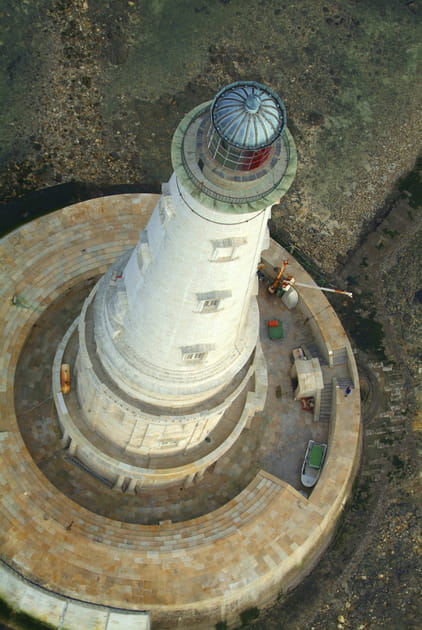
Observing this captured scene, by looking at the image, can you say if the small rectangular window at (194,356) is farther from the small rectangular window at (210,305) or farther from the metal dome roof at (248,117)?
the metal dome roof at (248,117)

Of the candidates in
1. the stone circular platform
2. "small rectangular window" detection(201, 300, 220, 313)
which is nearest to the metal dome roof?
"small rectangular window" detection(201, 300, 220, 313)

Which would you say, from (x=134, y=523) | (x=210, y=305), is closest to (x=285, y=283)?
(x=134, y=523)

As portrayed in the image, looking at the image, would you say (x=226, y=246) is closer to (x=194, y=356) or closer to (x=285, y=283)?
(x=194, y=356)

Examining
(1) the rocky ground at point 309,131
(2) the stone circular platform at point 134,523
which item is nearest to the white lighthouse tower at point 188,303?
(2) the stone circular platform at point 134,523

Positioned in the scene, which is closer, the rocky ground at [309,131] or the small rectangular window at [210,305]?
the small rectangular window at [210,305]

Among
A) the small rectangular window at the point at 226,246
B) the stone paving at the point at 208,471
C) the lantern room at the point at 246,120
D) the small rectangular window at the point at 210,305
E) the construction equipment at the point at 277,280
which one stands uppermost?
the lantern room at the point at 246,120

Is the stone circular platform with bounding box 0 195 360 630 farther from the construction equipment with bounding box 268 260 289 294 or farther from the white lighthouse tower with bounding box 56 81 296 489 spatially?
the white lighthouse tower with bounding box 56 81 296 489

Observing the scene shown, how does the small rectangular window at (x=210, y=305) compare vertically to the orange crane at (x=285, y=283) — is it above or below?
above

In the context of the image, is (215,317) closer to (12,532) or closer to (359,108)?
(12,532)
